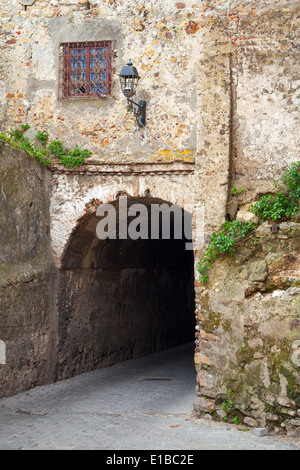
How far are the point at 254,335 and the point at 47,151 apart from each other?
4356 millimetres

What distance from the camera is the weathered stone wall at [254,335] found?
5.95 metres

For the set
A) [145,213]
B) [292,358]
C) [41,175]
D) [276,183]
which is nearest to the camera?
[292,358]

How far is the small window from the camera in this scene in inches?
341

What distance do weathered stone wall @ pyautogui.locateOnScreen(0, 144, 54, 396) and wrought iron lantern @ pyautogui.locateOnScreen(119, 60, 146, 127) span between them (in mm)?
1659

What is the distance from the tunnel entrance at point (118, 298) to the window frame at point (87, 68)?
1.76 m

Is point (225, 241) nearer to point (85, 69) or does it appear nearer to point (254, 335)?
point (254, 335)

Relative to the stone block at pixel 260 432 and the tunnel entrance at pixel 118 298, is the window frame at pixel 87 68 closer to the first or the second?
the tunnel entrance at pixel 118 298

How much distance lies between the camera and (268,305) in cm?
624

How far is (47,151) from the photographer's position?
28.3 ft

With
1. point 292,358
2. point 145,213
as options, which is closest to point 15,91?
point 145,213

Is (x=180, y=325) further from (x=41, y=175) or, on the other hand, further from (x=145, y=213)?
(x=41, y=175)

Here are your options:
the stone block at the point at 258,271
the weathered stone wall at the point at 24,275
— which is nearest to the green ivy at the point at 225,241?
the stone block at the point at 258,271

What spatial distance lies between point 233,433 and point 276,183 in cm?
313

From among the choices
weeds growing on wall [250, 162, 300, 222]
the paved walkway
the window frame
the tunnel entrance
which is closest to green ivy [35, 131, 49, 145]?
the window frame
